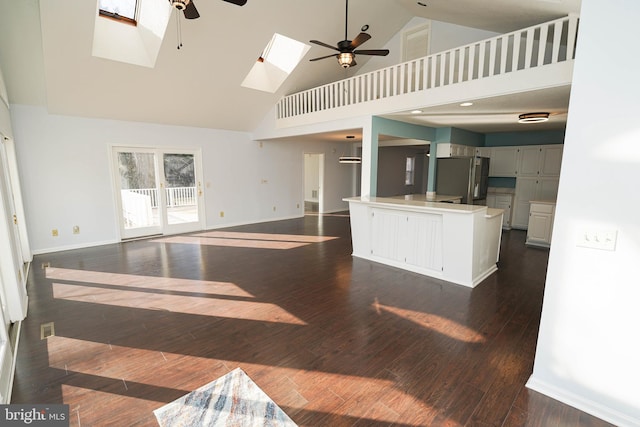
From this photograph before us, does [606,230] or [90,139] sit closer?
[606,230]

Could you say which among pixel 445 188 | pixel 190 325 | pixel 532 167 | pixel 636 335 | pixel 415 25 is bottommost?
pixel 190 325

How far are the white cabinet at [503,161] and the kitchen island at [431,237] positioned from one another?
12.2 feet

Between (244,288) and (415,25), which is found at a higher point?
(415,25)

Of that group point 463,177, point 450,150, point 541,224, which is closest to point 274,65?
point 450,150

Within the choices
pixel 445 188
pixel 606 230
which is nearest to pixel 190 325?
pixel 606 230

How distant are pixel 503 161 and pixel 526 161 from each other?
0.50 m

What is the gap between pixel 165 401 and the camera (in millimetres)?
1931

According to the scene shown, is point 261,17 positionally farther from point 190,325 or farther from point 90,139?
point 190,325

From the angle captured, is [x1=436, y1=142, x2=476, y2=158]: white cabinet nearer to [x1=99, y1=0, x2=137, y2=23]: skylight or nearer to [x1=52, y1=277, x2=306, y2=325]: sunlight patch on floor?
[x1=52, y1=277, x2=306, y2=325]: sunlight patch on floor

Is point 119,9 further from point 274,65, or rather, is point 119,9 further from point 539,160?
point 539,160

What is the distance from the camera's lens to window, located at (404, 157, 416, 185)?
38.4ft

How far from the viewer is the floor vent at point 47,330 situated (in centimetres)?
273

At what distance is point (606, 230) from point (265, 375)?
2.41 metres

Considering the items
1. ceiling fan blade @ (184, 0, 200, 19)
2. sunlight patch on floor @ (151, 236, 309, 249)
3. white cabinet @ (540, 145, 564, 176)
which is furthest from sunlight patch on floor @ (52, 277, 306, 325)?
white cabinet @ (540, 145, 564, 176)
